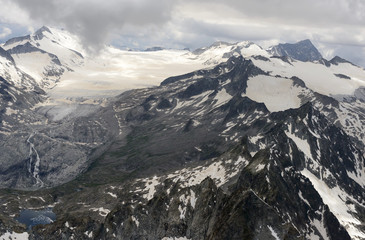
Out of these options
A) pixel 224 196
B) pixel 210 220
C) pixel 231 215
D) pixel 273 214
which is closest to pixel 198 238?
pixel 210 220

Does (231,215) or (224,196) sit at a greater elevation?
(231,215)

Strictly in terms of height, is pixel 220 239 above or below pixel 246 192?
below

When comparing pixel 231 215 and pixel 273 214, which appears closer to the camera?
→ pixel 273 214

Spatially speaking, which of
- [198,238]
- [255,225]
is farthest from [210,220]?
[255,225]

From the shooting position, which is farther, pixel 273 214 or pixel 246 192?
pixel 246 192

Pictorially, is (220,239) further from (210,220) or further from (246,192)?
(210,220)

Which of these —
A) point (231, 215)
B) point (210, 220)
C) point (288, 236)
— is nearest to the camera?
point (288, 236)

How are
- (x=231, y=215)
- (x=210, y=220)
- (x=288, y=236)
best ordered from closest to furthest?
(x=288, y=236) → (x=231, y=215) → (x=210, y=220)

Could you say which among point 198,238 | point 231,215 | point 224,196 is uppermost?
point 231,215

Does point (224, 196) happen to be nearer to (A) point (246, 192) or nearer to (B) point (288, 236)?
(A) point (246, 192)
